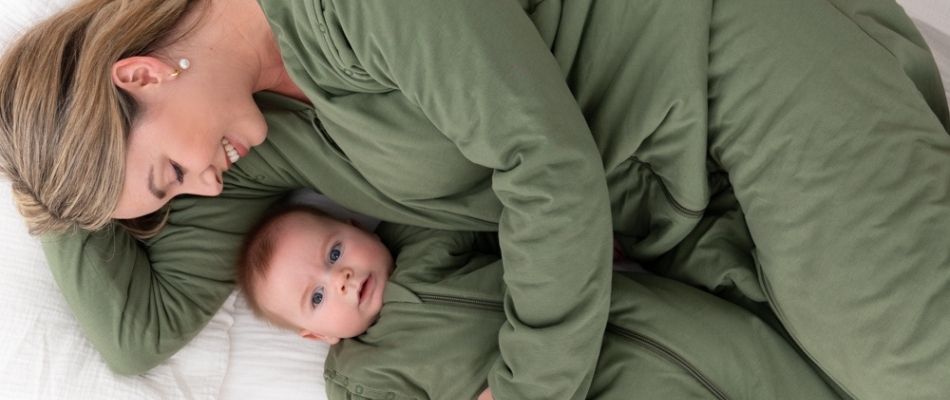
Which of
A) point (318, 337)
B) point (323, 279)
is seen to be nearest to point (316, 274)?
point (323, 279)

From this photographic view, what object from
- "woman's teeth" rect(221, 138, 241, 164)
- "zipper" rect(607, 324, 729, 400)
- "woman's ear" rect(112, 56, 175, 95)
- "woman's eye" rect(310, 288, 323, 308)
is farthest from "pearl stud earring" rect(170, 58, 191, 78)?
"zipper" rect(607, 324, 729, 400)

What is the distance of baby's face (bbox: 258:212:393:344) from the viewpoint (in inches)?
58.2

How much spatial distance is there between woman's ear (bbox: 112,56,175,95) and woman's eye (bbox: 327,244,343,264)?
0.46 metres

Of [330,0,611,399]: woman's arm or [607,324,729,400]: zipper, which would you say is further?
[607,324,729,400]: zipper

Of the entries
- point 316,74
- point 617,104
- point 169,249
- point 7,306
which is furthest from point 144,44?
point 617,104

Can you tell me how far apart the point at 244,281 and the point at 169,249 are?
0.15 meters

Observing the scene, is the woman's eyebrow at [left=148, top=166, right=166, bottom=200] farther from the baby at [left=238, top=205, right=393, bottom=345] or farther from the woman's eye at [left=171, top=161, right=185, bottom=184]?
the baby at [left=238, top=205, right=393, bottom=345]

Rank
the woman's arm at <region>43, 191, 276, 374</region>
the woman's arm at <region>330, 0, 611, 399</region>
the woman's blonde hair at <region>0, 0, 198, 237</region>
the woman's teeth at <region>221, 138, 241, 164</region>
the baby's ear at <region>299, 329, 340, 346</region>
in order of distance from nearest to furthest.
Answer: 1. the woman's arm at <region>330, 0, 611, 399</region>
2. the woman's blonde hair at <region>0, 0, 198, 237</region>
3. the woman's teeth at <region>221, 138, 241, 164</region>
4. the woman's arm at <region>43, 191, 276, 374</region>
5. the baby's ear at <region>299, 329, 340, 346</region>

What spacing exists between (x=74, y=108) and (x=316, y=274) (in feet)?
1.64

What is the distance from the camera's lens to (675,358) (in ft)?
4.48

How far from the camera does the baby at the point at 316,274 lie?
148 centimetres

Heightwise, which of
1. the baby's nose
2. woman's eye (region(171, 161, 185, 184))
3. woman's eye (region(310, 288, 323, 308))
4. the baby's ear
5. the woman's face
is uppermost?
the woman's face

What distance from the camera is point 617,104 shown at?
4.19ft

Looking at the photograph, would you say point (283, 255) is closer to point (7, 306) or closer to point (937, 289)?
point (7, 306)
